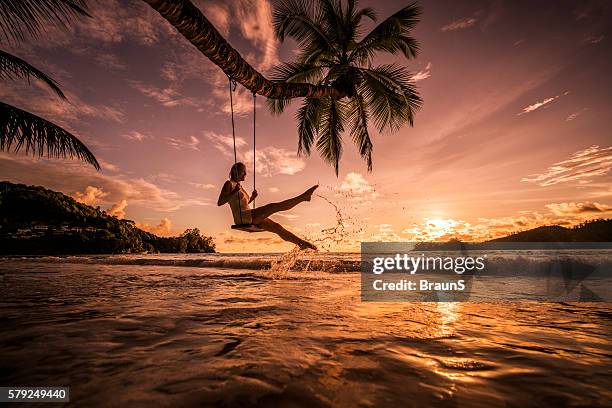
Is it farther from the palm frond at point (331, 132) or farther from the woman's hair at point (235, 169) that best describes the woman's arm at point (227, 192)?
the palm frond at point (331, 132)

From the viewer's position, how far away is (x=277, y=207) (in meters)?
5.36

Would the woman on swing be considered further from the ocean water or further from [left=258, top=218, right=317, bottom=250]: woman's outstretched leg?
the ocean water

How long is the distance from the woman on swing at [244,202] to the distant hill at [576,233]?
2361 centimetres

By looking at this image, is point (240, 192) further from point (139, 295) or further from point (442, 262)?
point (442, 262)

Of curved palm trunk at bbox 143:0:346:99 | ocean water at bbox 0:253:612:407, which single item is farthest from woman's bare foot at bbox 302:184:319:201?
ocean water at bbox 0:253:612:407

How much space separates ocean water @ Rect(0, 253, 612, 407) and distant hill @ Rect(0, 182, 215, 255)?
1251 inches

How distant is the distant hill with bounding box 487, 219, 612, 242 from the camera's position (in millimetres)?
19297

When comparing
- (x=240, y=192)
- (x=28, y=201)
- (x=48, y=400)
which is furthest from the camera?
(x=28, y=201)

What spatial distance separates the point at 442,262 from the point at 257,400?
504 inches

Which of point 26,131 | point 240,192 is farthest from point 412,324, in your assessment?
point 26,131

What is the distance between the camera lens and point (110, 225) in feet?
112

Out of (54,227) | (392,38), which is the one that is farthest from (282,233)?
(54,227)

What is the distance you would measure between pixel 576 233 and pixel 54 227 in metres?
44.8

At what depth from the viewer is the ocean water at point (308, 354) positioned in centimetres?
131
